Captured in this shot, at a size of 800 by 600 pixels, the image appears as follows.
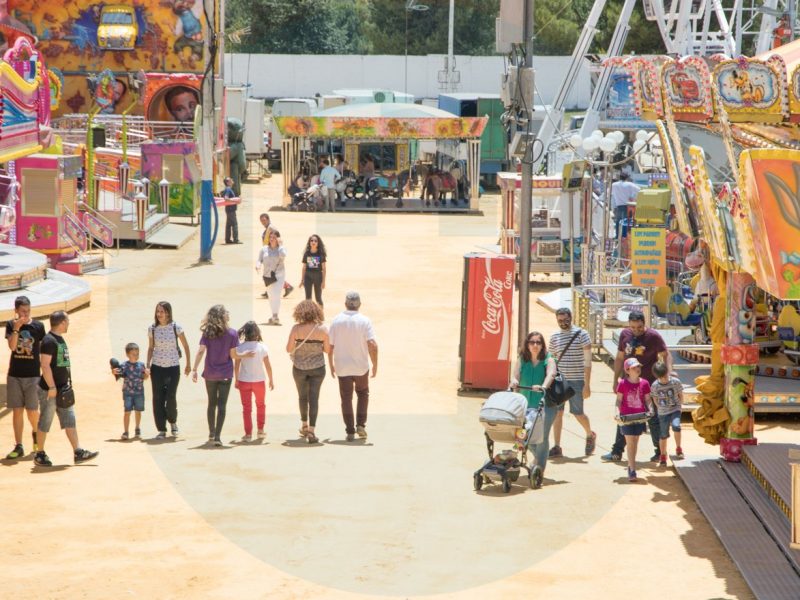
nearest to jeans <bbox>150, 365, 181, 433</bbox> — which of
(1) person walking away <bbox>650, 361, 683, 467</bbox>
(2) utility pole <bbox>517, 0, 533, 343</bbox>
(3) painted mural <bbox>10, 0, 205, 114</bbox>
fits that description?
(2) utility pole <bbox>517, 0, 533, 343</bbox>

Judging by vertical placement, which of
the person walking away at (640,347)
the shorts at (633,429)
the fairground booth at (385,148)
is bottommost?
the shorts at (633,429)

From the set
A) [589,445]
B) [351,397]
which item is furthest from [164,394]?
[589,445]

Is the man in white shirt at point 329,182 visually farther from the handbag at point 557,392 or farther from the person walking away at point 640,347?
the handbag at point 557,392

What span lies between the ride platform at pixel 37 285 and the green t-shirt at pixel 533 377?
392 inches

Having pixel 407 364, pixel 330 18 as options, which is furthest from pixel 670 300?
pixel 330 18

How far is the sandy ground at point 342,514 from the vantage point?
919cm

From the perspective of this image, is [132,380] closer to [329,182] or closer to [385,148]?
[329,182]

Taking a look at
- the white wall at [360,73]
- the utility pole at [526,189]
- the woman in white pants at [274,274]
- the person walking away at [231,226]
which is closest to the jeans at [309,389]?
the utility pole at [526,189]

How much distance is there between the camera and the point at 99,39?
44719 mm

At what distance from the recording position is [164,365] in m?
13.2

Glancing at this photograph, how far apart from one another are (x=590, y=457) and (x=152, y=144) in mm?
23969

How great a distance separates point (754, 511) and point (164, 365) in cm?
578

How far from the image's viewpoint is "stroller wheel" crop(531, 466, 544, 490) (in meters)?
11.7

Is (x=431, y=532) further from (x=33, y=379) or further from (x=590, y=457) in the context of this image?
(x=33, y=379)
